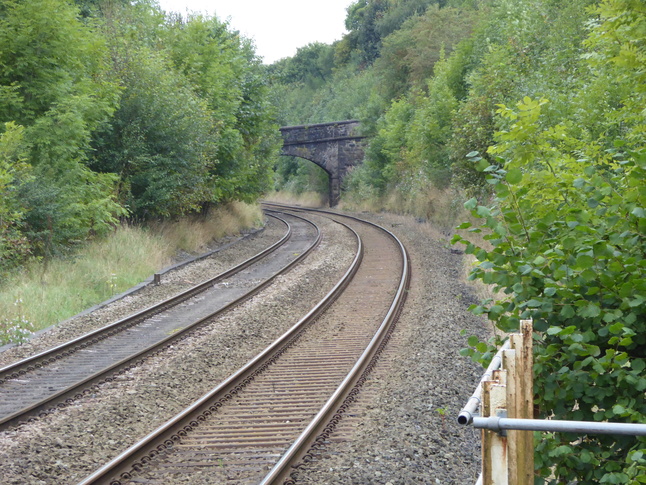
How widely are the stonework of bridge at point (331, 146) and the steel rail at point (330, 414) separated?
3698 cm

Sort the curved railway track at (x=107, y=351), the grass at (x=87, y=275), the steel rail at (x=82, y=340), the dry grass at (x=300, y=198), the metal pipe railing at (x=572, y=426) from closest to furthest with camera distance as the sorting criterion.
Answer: the metal pipe railing at (x=572, y=426) < the curved railway track at (x=107, y=351) < the steel rail at (x=82, y=340) < the grass at (x=87, y=275) < the dry grass at (x=300, y=198)

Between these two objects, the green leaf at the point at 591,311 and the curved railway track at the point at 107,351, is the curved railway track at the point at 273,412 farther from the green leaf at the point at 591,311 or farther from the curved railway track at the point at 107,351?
the green leaf at the point at 591,311

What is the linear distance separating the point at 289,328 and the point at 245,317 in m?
1.20

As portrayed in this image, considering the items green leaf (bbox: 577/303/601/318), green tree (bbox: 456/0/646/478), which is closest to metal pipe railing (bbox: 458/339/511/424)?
green tree (bbox: 456/0/646/478)

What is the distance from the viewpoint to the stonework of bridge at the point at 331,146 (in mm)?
48531

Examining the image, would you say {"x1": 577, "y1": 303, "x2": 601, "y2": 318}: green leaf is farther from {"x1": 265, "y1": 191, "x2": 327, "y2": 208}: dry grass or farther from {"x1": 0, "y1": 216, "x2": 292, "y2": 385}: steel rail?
{"x1": 265, "y1": 191, "x2": 327, "y2": 208}: dry grass

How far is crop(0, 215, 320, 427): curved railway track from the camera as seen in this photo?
816cm

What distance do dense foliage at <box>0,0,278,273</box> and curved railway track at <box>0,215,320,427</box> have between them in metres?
3.52

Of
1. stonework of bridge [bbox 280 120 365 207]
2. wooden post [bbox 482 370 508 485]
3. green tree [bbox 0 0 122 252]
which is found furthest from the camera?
stonework of bridge [bbox 280 120 365 207]

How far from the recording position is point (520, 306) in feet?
11.7

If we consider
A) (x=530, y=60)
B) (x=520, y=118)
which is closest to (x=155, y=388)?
(x=520, y=118)

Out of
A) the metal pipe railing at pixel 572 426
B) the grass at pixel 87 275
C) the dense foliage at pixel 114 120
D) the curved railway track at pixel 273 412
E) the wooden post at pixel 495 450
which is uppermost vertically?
the dense foliage at pixel 114 120

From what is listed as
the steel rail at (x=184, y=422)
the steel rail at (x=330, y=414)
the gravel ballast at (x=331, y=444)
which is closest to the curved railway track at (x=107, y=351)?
the gravel ballast at (x=331, y=444)

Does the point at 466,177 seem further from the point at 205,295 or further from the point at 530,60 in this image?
the point at 205,295
